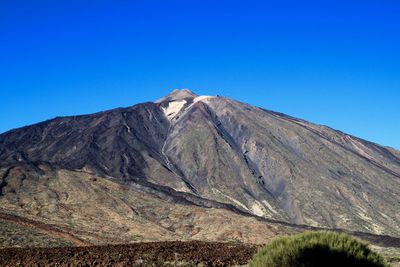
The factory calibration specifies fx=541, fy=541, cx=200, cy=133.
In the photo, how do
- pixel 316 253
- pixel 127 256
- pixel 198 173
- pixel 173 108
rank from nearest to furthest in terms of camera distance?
pixel 316 253 → pixel 127 256 → pixel 198 173 → pixel 173 108

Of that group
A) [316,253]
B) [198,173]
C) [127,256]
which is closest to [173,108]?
[198,173]

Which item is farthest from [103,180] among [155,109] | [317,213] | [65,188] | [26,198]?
[155,109]

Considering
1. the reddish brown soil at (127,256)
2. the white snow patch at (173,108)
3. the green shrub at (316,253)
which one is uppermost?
the white snow patch at (173,108)

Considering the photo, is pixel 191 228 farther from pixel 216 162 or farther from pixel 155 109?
pixel 155 109

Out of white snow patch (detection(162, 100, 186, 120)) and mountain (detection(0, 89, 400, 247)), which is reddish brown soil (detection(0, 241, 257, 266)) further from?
white snow patch (detection(162, 100, 186, 120))

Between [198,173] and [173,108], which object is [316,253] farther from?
[173,108]

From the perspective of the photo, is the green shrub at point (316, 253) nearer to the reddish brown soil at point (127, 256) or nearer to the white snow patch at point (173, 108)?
the reddish brown soil at point (127, 256)

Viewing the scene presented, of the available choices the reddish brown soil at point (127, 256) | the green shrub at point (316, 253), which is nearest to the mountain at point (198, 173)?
the reddish brown soil at point (127, 256)
